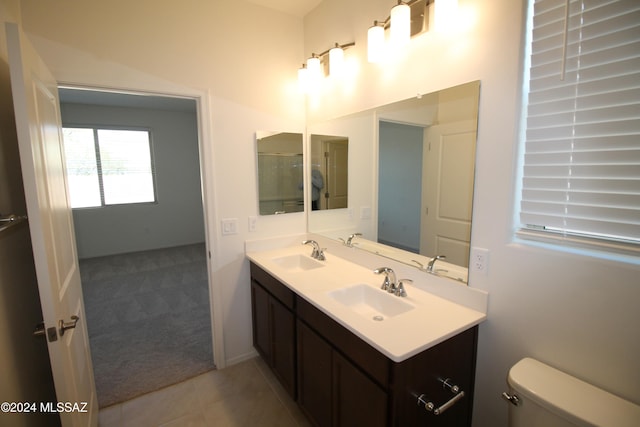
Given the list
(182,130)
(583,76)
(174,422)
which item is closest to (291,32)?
(583,76)

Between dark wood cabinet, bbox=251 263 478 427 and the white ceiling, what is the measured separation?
2115 mm

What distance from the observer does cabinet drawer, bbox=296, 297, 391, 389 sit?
1.16m

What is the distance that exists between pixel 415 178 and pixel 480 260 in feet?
1.98

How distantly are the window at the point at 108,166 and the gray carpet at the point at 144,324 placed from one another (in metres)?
1.22

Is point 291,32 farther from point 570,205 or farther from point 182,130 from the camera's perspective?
Answer: point 182,130

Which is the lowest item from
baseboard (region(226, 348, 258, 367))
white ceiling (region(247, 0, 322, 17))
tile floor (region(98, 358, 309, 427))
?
tile floor (region(98, 358, 309, 427))

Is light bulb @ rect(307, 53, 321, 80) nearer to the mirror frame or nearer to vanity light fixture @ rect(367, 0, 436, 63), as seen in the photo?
Answer: the mirror frame

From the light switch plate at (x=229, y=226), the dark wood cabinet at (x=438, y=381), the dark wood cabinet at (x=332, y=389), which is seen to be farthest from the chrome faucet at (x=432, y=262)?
the light switch plate at (x=229, y=226)

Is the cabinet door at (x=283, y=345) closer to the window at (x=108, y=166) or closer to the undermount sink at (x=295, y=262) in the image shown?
the undermount sink at (x=295, y=262)

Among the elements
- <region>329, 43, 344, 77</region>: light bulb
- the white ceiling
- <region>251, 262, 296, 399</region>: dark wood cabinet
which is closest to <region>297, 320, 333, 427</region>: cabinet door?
<region>251, 262, 296, 399</region>: dark wood cabinet

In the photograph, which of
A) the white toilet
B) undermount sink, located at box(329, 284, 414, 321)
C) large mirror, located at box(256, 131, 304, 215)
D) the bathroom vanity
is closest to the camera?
the white toilet

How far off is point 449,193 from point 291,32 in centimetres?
192

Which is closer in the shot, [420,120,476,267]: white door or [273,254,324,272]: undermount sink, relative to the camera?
[420,120,476,267]: white door

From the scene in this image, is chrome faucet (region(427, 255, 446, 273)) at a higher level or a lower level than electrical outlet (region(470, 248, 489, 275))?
lower
